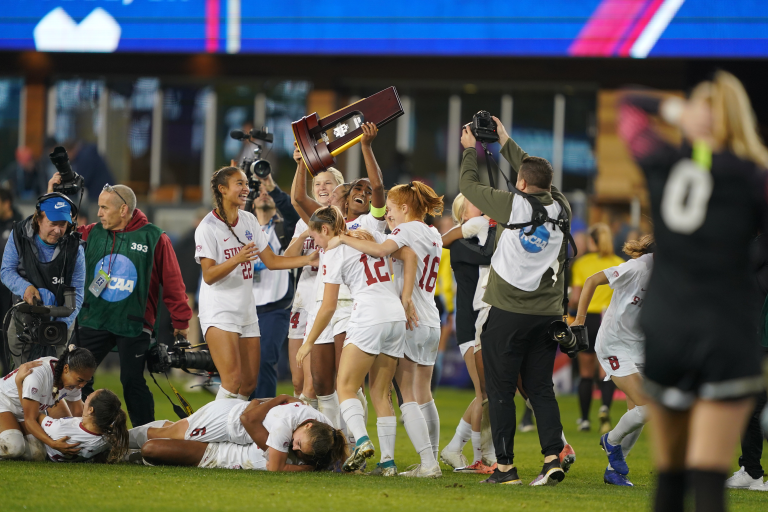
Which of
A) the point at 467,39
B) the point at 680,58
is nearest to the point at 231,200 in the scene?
the point at 467,39

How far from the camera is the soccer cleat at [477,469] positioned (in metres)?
6.77

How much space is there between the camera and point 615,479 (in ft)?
20.5

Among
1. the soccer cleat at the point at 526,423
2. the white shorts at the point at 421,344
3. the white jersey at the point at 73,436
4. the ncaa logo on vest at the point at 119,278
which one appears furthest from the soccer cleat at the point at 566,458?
the soccer cleat at the point at 526,423

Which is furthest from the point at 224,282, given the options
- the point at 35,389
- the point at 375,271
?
the point at 35,389

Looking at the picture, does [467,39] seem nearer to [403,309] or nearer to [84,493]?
[403,309]

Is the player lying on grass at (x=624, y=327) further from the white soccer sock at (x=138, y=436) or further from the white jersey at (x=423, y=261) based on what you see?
the white soccer sock at (x=138, y=436)

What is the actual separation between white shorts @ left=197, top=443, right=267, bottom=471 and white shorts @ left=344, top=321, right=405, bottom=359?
3.24ft

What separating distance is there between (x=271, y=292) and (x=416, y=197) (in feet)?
Result: 7.60

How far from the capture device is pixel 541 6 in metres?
15.7

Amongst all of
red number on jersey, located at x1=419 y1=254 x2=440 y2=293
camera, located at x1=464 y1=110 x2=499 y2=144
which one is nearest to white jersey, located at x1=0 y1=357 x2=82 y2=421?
red number on jersey, located at x1=419 y1=254 x2=440 y2=293

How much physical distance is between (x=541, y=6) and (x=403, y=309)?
35.4 ft

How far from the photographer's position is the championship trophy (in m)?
6.81

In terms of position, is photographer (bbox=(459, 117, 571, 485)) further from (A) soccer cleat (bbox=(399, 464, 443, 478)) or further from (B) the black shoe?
(A) soccer cleat (bbox=(399, 464, 443, 478))

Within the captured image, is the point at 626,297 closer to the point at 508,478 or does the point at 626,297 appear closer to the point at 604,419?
the point at 508,478
